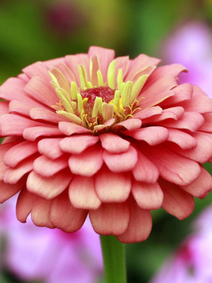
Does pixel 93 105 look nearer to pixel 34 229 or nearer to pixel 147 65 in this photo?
pixel 147 65

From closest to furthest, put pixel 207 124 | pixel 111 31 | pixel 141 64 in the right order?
1. pixel 207 124
2. pixel 141 64
3. pixel 111 31

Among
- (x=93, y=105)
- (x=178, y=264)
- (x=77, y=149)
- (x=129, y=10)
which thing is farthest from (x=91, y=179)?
(x=129, y=10)

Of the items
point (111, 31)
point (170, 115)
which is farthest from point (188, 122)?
point (111, 31)

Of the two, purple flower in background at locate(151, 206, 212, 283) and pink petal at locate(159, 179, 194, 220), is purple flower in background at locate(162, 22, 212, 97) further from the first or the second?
pink petal at locate(159, 179, 194, 220)

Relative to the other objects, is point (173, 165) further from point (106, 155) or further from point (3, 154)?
point (3, 154)

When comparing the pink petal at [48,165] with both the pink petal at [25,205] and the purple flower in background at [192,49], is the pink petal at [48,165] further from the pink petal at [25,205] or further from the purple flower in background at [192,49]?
the purple flower in background at [192,49]

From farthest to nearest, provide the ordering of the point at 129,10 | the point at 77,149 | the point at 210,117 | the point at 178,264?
the point at 129,10
the point at 178,264
the point at 210,117
the point at 77,149

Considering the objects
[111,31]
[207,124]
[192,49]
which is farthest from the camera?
[111,31]
